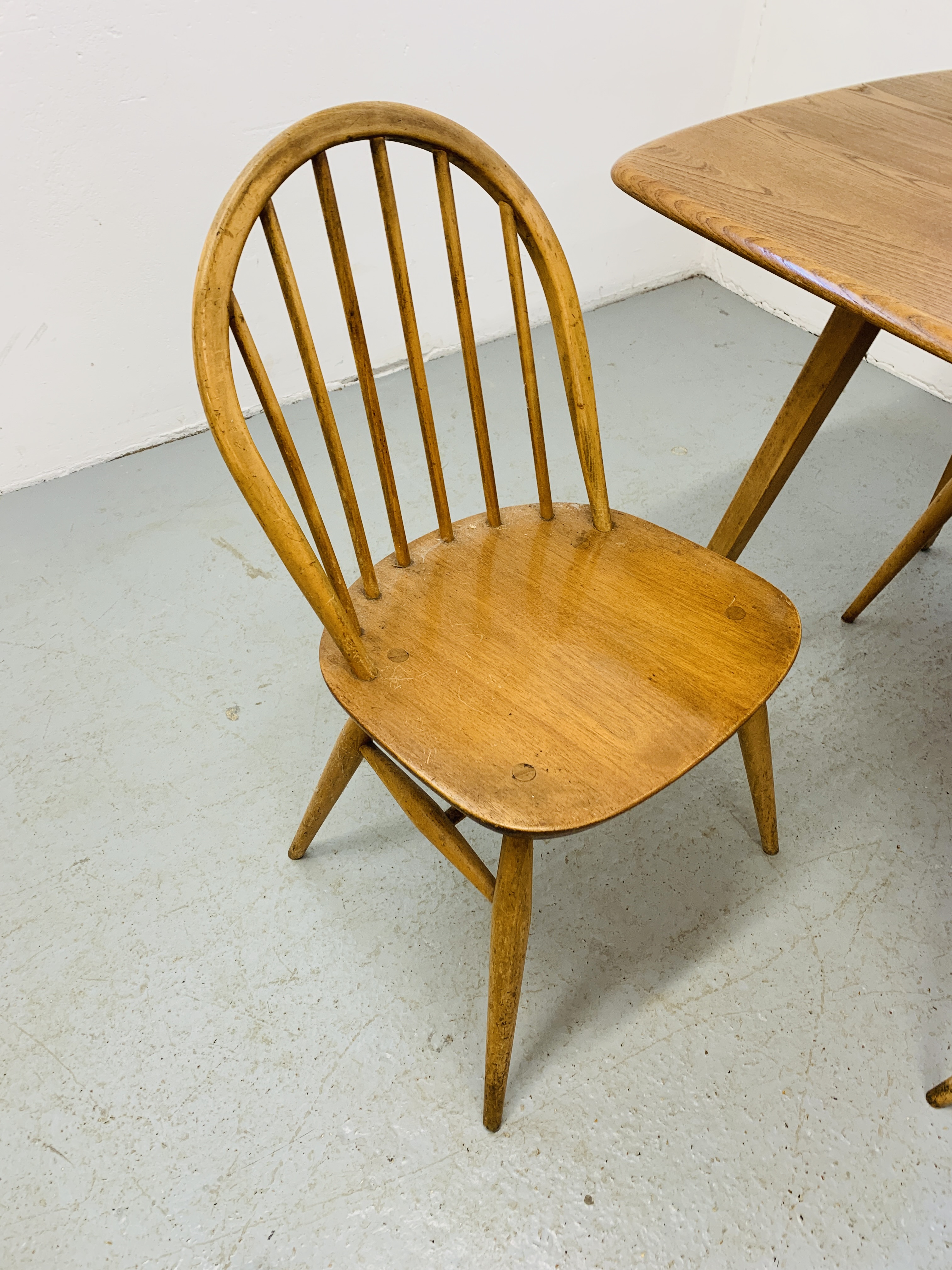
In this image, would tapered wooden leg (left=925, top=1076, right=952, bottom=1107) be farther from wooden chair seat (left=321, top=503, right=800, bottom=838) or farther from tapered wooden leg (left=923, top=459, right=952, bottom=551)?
tapered wooden leg (left=923, top=459, right=952, bottom=551)

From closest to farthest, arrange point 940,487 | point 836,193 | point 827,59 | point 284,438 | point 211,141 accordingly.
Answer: point 284,438, point 836,193, point 940,487, point 211,141, point 827,59

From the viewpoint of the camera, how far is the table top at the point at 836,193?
0.80 m

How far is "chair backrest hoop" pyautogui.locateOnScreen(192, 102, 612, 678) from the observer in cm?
74

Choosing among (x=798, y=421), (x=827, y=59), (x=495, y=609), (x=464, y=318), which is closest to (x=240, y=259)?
(x=464, y=318)

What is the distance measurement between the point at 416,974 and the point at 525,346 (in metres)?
0.81

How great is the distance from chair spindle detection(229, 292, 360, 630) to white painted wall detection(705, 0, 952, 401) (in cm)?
177

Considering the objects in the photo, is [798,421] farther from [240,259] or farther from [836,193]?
[240,259]

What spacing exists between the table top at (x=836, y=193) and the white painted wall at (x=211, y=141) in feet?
3.48

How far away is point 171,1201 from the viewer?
97cm

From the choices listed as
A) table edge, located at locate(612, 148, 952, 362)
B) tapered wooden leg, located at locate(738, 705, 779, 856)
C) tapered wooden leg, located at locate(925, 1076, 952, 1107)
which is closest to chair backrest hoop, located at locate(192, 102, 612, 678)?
table edge, located at locate(612, 148, 952, 362)

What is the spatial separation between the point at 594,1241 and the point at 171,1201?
467 mm

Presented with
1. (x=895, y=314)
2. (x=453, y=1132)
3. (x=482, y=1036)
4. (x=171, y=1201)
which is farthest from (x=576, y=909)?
(x=895, y=314)

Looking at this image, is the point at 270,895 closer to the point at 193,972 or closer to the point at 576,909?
the point at 193,972

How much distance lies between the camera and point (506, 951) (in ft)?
2.92
